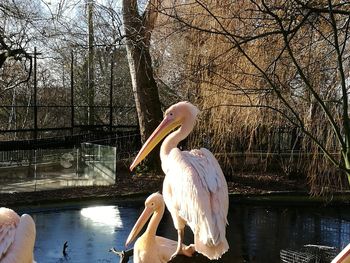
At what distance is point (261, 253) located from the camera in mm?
6195

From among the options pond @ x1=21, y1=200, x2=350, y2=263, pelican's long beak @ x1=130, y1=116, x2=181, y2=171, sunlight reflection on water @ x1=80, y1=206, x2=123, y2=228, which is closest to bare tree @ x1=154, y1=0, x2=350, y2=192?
pelican's long beak @ x1=130, y1=116, x2=181, y2=171

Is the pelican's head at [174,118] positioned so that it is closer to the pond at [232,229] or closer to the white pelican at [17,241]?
the white pelican at [17,241]

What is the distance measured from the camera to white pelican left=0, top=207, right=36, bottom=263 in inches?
98.6

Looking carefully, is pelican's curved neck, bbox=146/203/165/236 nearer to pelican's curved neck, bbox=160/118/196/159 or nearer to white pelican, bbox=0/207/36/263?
pelican's curved neck, bbox=160/118/196/159

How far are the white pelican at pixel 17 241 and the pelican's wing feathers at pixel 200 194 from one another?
0.95m

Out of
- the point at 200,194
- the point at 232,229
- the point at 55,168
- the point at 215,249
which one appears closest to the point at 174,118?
the point at 200,194

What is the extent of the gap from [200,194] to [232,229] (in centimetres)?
413

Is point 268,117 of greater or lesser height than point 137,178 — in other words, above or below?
above

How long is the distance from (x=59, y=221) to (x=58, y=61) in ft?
31.4

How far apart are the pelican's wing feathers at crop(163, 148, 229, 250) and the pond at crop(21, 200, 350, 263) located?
223 cm

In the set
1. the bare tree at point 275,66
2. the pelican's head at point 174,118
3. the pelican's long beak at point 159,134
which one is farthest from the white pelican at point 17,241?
the bare tree at point 275,66

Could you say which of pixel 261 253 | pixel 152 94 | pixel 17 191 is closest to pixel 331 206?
pixel 261 253

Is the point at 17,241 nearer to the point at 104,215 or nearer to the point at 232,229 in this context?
the point at 232,229

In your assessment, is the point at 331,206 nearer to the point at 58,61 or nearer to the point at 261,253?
the point at 261,253
